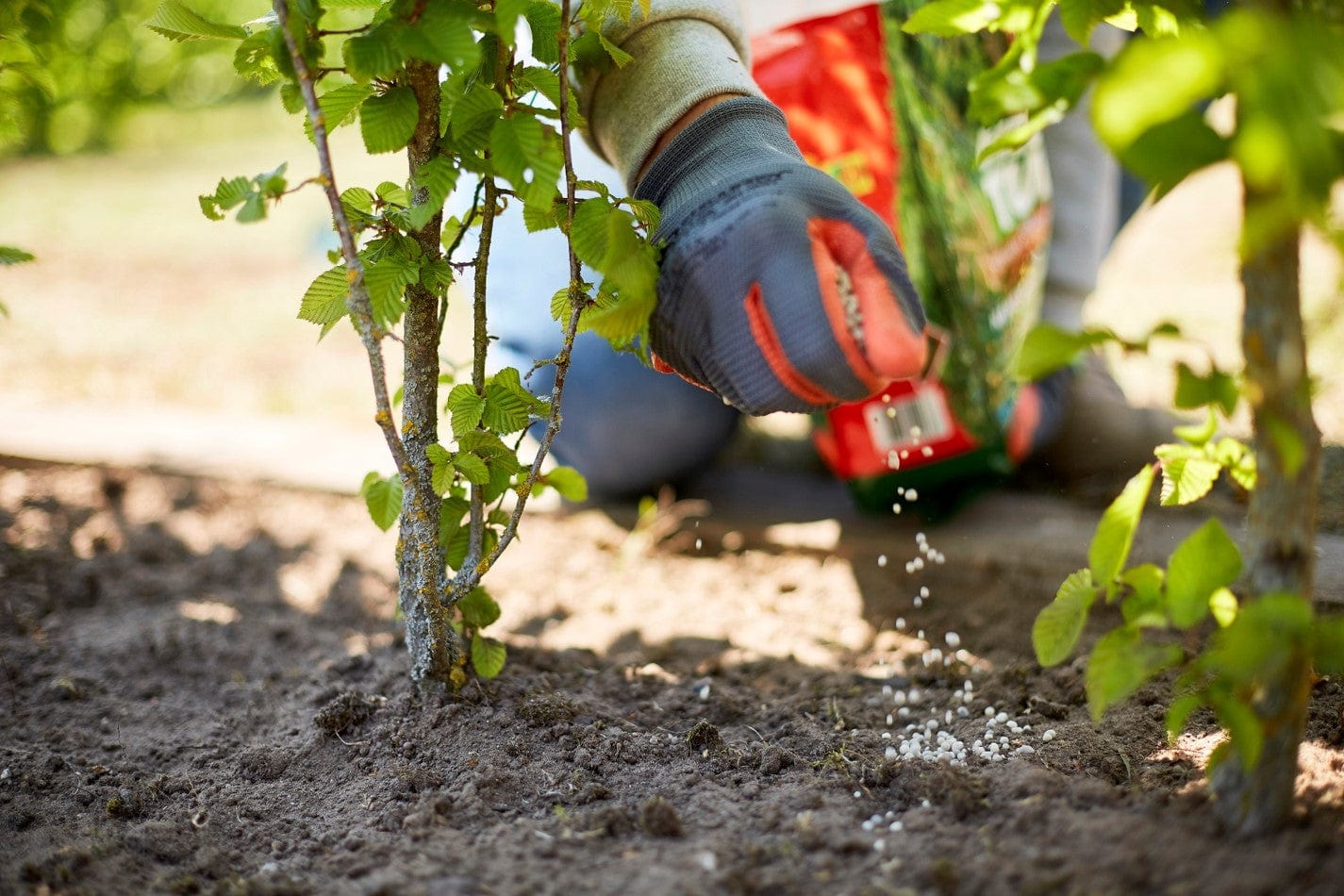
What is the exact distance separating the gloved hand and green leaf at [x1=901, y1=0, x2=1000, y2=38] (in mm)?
199

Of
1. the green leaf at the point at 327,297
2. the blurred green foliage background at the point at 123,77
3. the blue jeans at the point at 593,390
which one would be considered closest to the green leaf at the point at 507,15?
the green leaf at the point at 327,297

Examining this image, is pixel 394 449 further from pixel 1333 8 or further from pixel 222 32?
pixel 1333 8

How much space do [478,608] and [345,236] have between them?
504mm

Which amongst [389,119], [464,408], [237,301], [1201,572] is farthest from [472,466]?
[237,301]

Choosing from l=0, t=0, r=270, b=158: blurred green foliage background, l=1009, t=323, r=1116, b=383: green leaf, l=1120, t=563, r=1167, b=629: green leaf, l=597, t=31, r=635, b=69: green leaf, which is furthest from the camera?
l=0, t=0, r=270, b=158: blurred green foliage background

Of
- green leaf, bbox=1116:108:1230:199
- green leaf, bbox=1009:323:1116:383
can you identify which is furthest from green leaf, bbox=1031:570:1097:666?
green leaf, bbox=1116:108:1230:199

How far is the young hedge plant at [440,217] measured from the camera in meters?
1.03

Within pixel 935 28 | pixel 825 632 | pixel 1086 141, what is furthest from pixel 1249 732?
pixel 1086 141

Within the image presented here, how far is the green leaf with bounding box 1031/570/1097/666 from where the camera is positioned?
1002 millimetres

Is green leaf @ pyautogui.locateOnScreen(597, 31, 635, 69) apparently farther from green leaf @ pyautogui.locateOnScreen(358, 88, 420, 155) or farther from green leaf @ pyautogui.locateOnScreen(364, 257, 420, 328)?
green leaf @ pyautogui.locateOnScreen(364, 257, 420, 328)

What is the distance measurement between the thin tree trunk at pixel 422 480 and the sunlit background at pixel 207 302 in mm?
465

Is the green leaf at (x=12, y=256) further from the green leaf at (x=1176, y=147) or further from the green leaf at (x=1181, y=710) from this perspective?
the green leaf at (x=1181, y=710)

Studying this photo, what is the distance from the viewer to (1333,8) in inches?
33.1

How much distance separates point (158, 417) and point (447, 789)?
206 cm
